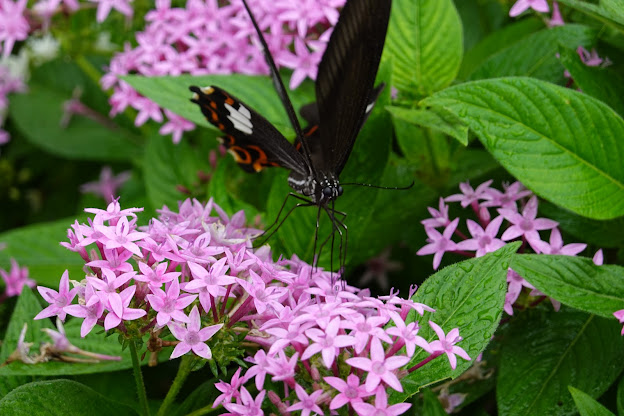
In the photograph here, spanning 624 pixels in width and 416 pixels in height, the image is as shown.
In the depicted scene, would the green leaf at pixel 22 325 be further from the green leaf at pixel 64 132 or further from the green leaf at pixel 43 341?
the green leaf at pixel 64 132

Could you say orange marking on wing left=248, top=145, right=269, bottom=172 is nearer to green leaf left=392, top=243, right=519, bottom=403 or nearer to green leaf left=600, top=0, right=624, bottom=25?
green leaf left=392, top=243, right=519, bottom=403

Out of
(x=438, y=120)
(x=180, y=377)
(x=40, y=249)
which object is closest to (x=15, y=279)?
(x=40, y=249)

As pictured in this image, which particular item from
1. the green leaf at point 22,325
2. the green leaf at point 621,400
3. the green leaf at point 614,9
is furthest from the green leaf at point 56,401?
the green leaf at point 614,9

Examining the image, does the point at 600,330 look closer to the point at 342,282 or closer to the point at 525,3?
the point at 342,282

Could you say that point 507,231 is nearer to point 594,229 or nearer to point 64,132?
point 594,229

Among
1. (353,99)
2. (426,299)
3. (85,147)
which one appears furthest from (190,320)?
(85,147)

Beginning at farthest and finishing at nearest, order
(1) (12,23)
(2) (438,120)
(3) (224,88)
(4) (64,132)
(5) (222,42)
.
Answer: (4) (64,132) < (1) (12,23) < (5) (222,42) < (3) (224,88) < (2) (438,120)
